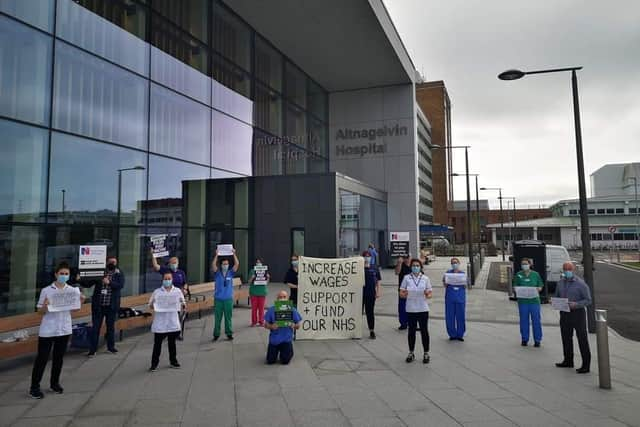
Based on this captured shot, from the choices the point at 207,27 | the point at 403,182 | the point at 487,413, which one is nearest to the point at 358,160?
the point at 403,182

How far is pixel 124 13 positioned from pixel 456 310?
1467 cm

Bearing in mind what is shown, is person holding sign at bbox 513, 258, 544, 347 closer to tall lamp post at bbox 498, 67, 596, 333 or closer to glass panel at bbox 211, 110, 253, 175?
tall lamp post at bbox 498, 67, 596, 333

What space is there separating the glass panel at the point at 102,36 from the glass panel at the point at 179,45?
0.79 meters

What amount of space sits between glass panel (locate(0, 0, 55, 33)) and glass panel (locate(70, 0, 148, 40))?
1302mm

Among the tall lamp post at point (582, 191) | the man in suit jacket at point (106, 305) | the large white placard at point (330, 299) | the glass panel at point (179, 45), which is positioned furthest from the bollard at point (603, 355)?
the glass panel at point (179, 45)

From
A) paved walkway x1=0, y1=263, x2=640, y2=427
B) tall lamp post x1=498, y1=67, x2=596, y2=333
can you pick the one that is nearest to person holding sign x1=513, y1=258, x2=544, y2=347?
paved walkway x1=0, y1=263, x2=640, y2=427

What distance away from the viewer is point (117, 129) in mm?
15062

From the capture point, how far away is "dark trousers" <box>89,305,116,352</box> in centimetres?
906

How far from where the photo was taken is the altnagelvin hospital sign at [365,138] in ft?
111

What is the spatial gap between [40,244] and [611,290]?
22286 millimetres

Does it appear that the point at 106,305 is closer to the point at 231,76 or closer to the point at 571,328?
the point at 571,328

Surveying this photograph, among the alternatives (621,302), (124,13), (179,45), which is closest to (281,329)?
(124,13)

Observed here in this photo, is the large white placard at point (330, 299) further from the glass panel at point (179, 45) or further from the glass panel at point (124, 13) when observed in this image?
the glass panel at point (179, 45)

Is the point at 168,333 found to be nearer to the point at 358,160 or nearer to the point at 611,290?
the point at 611,290
